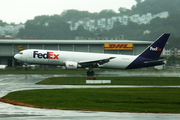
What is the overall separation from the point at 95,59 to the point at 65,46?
32279 mm

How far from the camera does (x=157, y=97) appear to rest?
2414 cm

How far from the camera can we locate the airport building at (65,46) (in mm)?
81250

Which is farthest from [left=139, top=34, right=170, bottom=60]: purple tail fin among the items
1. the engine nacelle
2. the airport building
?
the airport building

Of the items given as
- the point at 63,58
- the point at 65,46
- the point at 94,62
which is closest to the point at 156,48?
the point at 94,62

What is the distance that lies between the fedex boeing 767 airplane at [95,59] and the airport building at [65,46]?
30.2m

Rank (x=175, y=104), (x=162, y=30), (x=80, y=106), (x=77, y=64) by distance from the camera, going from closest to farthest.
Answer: (x=80, y=106), (x=175, y=104), (x=77, y=64), (x=162, y=30)

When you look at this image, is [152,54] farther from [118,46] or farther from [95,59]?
[118,46]

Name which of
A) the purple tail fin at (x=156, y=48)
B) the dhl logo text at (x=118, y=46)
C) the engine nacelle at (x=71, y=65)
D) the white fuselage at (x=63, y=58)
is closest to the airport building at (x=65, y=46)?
the dhl logo text at (x=118, y=46)

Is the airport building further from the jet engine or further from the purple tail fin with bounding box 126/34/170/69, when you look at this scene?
the jet engine

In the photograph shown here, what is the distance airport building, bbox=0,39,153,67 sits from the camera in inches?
3199

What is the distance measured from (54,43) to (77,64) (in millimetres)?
34042

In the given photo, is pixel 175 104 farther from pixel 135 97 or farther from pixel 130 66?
pixel 130 66

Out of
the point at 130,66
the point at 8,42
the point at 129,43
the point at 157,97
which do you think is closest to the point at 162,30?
the point at 129,43

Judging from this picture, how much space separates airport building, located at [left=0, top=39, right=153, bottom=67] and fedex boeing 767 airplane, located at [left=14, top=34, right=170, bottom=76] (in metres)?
30.2
